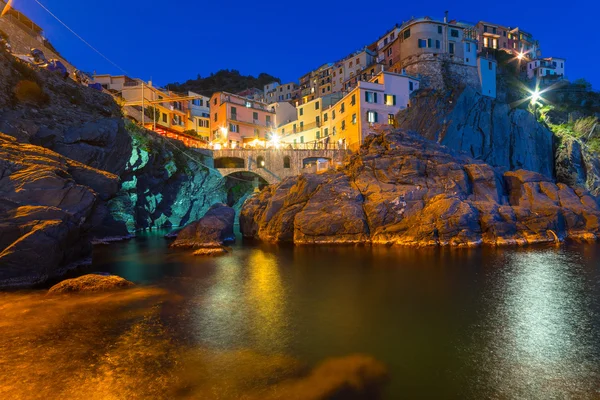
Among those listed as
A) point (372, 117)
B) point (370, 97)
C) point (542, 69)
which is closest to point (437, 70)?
point (370, 97)

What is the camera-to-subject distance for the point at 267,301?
1591cm

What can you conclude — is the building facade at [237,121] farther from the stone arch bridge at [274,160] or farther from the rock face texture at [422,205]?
the rock face texture at [422,205]

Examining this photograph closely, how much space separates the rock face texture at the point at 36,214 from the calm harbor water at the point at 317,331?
2250 mm

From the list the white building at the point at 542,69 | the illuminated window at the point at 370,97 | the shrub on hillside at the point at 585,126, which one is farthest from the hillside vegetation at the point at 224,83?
the shrub on hillside at the point at 585,126

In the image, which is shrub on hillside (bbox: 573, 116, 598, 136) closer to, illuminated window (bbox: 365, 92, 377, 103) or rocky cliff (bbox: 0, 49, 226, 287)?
illuminated window (bbox: 365, 92, 377, 103)

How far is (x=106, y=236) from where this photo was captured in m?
37.8

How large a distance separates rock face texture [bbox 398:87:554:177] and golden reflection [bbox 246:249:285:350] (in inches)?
1422

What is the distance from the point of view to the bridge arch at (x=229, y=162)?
54.4 metres

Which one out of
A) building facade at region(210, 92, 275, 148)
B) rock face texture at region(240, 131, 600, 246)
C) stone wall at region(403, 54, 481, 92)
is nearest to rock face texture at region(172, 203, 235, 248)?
rock face texture at region(240, 131, 600, 246)

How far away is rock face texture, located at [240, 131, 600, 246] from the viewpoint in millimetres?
30391

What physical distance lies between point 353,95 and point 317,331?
1739 inches

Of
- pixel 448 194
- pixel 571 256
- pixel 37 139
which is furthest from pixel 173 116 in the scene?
pixel 571 256

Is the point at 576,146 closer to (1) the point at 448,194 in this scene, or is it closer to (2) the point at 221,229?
(1) the point at 448,194

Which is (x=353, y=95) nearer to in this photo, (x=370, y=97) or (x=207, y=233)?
(x=370, y=97)
